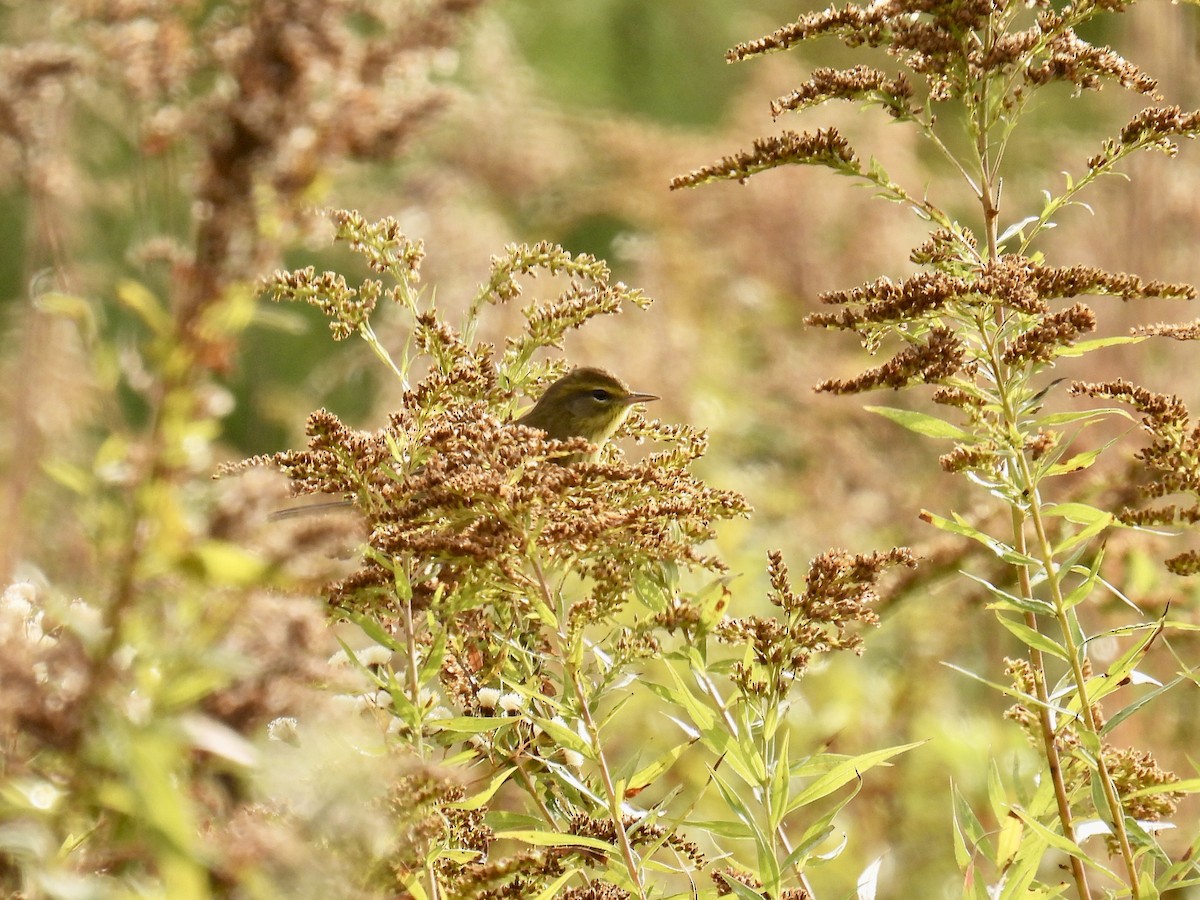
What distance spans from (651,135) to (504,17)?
233 cm

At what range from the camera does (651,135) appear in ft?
20.5

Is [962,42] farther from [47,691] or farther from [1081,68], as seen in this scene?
[47,691]

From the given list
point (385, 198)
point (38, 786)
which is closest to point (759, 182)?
point (385, 198)

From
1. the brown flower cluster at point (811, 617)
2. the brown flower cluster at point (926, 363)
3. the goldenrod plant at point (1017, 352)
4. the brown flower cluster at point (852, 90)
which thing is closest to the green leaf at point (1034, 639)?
the goldenrod plant at point (1017, 352)

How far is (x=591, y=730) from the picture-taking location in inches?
51.8

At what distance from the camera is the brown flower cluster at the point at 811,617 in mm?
1297

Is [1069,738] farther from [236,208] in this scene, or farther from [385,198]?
[385,198]

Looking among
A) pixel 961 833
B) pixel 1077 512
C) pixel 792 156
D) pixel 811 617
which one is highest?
pixel 792 156

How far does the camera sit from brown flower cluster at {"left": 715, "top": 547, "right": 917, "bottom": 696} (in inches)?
51.1

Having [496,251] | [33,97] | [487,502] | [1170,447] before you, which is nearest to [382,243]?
[487,502]

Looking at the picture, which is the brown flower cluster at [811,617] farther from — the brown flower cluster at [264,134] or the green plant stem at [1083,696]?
the brown flower cluster at [264,134]

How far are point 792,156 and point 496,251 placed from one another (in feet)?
13.2

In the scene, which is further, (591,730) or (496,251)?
(496,251)

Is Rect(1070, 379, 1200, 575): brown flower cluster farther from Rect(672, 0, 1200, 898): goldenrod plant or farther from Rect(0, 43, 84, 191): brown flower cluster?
Rect(0, 43, 84, 191): brown flower cluster
